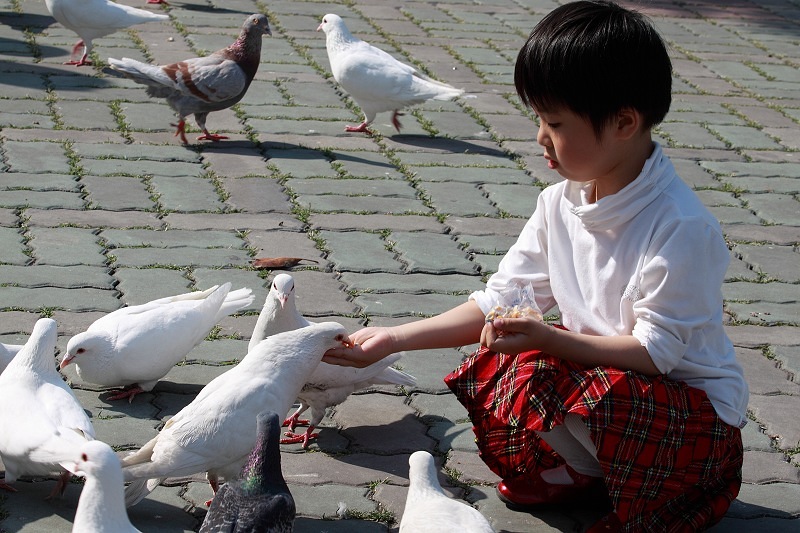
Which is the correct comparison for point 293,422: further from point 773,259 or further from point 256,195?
point 773,259

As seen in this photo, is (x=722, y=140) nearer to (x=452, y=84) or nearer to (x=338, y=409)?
(x=452, y=84)

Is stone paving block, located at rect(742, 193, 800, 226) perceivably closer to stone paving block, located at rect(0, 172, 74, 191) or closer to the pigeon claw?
the pigeon claw

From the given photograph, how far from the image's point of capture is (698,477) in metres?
2.93

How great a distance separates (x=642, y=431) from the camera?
2.84 meters

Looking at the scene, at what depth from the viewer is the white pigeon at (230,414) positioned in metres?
3.04

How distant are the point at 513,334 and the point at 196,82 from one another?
4.45 m

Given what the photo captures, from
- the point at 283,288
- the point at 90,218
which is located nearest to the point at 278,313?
the point at 283,288

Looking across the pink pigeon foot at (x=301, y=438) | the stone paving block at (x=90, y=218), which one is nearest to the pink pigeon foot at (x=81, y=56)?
the stone paving block at (x=90, y=218)

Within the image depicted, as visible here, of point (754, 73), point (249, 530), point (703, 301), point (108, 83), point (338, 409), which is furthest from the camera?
point (754, 73)

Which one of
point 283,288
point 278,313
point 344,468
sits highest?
point 283,288

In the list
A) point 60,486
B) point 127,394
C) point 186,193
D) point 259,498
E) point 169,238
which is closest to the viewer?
point 259,498

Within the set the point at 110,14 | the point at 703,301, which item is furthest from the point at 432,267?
the point at 110,14

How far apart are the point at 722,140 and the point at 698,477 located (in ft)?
16.0

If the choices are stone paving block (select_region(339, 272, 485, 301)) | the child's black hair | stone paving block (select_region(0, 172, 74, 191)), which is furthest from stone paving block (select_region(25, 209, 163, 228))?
the child's black hair
